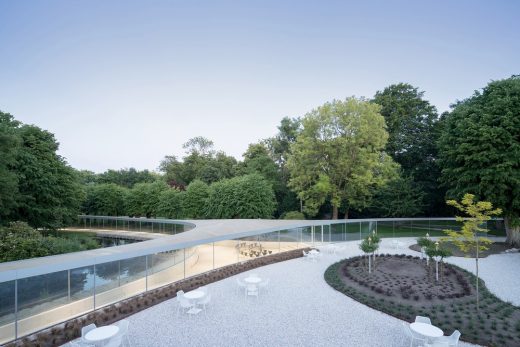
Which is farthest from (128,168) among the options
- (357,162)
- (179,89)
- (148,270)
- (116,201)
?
(148,270)

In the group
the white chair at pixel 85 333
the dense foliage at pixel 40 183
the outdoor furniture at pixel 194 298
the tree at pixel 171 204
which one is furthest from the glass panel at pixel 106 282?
the tree at pixel 171 204

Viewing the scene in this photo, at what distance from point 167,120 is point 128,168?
44266mm

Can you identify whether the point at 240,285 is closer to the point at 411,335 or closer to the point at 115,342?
the point at 115,342

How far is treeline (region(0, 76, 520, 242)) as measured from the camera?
78.1ft

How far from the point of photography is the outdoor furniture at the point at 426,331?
28.4 ft

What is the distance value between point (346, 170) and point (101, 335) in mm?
30112

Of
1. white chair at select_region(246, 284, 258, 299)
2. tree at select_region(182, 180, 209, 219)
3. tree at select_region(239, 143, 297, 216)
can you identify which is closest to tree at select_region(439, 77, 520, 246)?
white chair at select_region(246, 284, 258, 299)

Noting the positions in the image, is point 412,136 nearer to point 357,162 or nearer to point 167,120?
point 357,162

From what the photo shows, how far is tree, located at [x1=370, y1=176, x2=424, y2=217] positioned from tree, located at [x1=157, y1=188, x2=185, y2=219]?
27.4m

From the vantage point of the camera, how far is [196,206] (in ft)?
140

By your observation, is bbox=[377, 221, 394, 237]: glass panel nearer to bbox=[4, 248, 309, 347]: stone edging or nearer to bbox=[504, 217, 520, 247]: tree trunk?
bbox=[504, 217, 520, 247]: tree trunk

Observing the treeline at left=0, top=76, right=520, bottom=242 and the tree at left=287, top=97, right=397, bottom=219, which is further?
the tree at left=287, top=97, right=397, bottom=219

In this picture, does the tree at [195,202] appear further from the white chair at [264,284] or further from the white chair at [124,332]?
the white chair at [124,332]

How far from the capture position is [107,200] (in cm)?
4978
